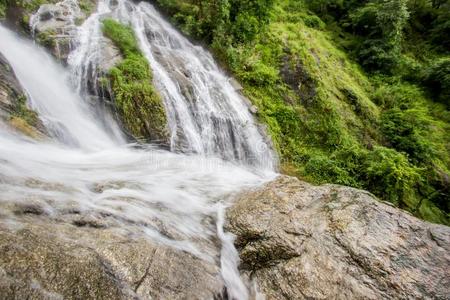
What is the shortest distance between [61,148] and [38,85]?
242 cm

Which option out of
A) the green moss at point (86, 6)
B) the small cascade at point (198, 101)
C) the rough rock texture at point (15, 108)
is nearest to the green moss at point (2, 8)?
the green moss at point (86, 6)

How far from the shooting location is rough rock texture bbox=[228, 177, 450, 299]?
3871 millimetres

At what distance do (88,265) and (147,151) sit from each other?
15.2 feet

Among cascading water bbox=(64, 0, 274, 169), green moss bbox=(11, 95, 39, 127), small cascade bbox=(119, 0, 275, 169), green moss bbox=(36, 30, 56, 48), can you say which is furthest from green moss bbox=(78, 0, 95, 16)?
green moss bbox=(11, 95, 39, 127)

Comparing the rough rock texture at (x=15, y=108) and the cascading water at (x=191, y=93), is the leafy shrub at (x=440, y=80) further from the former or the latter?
the rough rock texture at (x=15, y=108)

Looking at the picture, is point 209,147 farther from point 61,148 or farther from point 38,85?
point 38,85

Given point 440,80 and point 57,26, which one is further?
point 440,80

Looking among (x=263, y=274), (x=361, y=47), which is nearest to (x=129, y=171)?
(x=263, y=274)

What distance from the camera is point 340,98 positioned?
38.8ft

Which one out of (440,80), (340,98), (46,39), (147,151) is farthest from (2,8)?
(440,80)

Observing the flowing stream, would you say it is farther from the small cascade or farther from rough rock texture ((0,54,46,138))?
rough rock texture ((0,54,46,138))

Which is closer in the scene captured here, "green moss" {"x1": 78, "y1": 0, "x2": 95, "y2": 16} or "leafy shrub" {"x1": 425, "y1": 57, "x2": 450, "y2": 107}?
"green moss" {"x1": 78, "y1": 0, "x2": 95, "y2": 16}

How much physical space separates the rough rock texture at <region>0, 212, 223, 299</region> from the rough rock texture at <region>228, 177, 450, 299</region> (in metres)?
0.90

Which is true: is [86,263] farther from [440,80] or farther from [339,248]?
[440,80]
